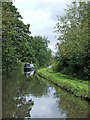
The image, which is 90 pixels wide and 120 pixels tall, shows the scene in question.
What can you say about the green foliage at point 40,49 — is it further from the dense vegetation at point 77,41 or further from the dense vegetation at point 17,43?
the dense vegetation at point 77,41

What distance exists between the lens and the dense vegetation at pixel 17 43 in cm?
2473

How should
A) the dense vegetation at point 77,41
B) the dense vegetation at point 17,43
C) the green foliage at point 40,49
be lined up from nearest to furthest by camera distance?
the dense vegetation at point 77,41, the dense vegetation at point 17,43, the green foliage at point 40,49

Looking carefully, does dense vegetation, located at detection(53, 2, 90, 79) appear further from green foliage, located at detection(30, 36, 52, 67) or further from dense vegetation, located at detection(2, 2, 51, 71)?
green foliage, located at detection(30, 36, 52, 67)

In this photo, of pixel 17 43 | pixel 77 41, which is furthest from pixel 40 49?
pixel 77 41

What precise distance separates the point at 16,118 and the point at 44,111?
1432mm

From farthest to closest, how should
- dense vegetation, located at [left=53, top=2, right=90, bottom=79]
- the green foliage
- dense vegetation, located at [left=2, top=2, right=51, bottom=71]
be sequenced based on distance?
the green foliage < dense vegetation, located at [left=2, top=2, right=51, bottom=71] < dense vegetation, located at [left=53, top=2, right=90, bottom=79]

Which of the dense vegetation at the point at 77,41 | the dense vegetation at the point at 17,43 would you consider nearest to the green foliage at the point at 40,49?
the dense vegetation at the point at 17,43

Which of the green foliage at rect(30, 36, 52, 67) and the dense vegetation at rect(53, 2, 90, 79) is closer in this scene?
the dense vegetation at rect(53, 2, 90, 79)

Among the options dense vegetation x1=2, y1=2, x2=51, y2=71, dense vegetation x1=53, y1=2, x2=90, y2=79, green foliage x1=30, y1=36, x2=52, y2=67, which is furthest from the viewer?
green foliage x1=30, y1=36, x2=52, y2=67

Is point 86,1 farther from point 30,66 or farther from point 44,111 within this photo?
point 30,66

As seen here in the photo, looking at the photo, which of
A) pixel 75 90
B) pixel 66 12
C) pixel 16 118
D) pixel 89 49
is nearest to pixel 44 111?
pixel 16 118

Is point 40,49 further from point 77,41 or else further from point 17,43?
point 77,41

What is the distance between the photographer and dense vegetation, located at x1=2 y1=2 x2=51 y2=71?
24.7 meters

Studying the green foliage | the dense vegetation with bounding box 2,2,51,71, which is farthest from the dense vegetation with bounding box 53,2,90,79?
the green foliage
